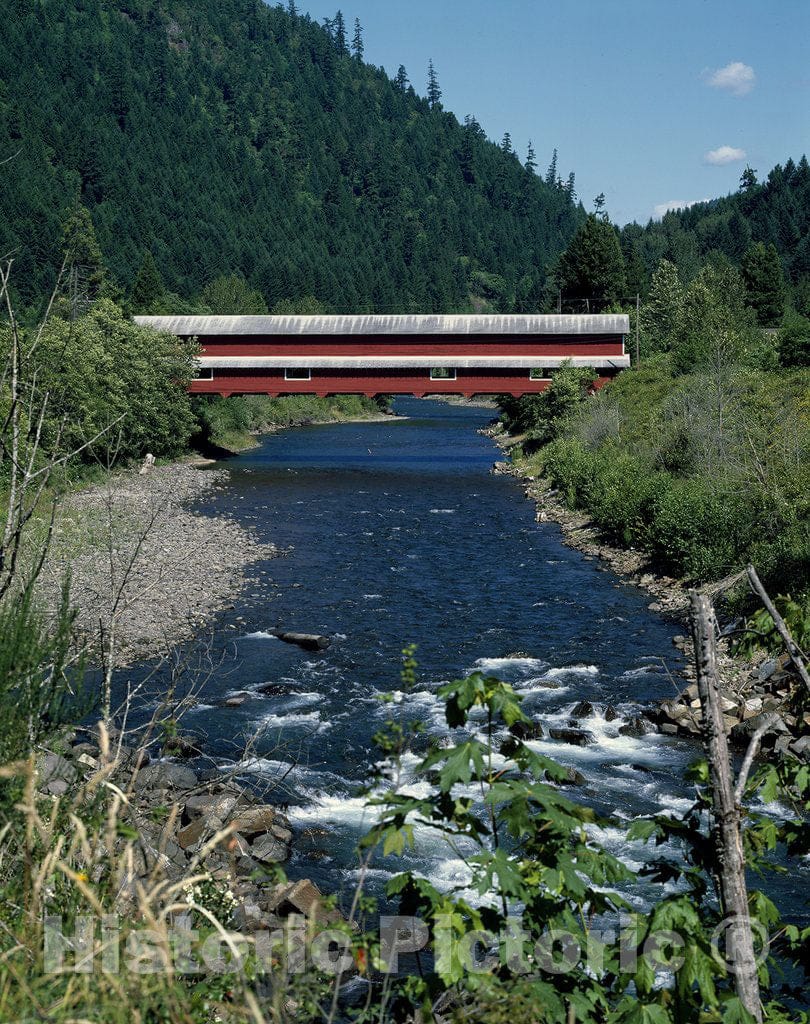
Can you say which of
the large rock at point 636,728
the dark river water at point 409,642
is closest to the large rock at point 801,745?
the dark river water at point 409,642

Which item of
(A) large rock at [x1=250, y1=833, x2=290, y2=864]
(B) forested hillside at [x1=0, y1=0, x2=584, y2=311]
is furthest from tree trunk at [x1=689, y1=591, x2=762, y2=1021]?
(B) forested hillside at [x1=0, y1=0, x2=584, y2=311]

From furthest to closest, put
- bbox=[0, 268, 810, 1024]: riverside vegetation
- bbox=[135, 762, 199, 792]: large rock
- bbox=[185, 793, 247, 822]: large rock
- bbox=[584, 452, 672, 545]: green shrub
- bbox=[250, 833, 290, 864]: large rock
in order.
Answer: bbox=[584, 452, 672, 545]: green shrub → bbox=[135, 762, 199, 792]: large rock → bbox=[185, 793, 247, 822]: large rock → bbox=[250, 833, 290, 864]: large rock → bbox=[0, 268, 810, 1024]: riverside vegetation

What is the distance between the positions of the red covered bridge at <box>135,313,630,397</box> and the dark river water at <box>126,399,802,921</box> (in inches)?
375

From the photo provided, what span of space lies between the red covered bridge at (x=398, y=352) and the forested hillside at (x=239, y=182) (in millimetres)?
40089

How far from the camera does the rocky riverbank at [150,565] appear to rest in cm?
1683

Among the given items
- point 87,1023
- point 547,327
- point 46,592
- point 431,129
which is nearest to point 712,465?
point 46,592

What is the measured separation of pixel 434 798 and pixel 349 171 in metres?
178

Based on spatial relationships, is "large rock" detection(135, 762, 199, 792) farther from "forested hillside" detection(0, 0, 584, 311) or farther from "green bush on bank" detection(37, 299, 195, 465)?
"forested hillside" detection(0, 0, 584, 311)

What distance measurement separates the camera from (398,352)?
43625mm

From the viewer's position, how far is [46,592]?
59.0 feet

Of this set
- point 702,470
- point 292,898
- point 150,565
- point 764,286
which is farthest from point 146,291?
point 292,898

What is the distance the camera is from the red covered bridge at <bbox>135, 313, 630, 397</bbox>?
140 feet

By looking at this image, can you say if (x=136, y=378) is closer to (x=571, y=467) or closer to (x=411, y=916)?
(x=571, y=467)

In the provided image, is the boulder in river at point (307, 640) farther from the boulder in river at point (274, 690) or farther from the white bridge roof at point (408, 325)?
the white bridge roof at point (408, 325)
